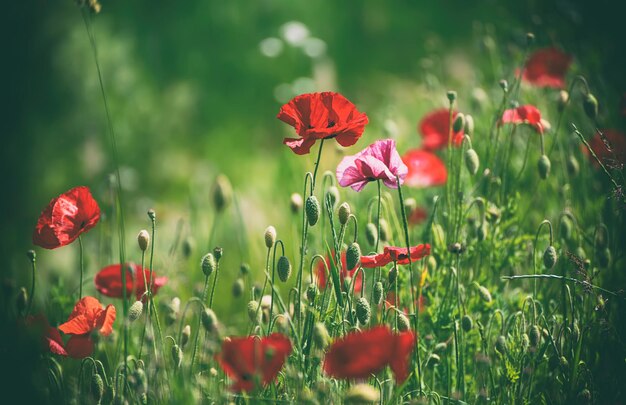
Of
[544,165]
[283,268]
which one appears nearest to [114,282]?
[283,268]

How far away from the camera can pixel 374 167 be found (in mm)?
1203

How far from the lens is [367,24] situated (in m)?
4.84

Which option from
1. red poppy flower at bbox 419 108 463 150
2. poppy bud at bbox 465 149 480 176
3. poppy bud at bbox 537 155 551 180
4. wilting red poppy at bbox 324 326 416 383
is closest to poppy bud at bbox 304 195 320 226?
wilting red poppy at bbox 324 326 416 383

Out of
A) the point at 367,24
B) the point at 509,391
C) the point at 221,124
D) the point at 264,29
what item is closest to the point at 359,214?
the point at 509,391

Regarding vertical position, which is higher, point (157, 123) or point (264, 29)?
point (264, 29)

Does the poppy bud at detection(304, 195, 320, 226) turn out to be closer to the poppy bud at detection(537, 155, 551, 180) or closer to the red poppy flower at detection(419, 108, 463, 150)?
the poppy bud at detection(537, 155, 551, 180)

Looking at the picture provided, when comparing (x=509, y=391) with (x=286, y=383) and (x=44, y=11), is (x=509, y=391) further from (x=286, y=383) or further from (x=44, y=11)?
(x=44, y=11)

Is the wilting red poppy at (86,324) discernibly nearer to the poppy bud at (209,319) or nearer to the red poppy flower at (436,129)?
the poppy bud at (209,319)

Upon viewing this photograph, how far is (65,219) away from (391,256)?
0.61m

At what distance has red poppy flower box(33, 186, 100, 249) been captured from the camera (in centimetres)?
128

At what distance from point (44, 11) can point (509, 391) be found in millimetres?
2445

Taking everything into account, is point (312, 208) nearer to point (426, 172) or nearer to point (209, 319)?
point (209, 319)

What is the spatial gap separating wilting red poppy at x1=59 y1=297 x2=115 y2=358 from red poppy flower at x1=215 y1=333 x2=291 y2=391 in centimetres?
31

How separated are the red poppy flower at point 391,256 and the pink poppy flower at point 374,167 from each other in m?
0.12
